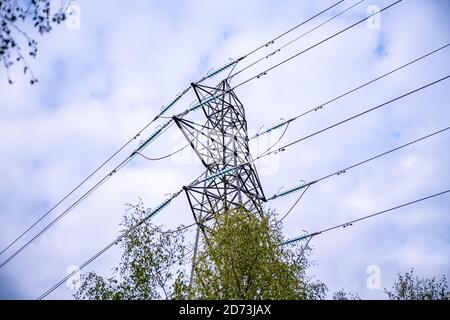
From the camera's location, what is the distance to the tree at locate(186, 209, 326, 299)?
60.2 ft

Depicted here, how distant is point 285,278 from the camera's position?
1898 cm

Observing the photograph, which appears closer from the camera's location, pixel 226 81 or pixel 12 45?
pixel 12 45

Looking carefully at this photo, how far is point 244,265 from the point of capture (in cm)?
1884

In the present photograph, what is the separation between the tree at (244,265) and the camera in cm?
1834

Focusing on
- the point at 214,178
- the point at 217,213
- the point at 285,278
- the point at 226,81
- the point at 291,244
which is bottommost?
the point at 285,278
